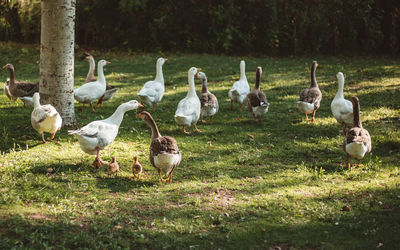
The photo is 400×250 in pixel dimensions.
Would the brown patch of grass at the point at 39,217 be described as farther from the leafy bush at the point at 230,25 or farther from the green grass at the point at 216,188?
the leafy bush at the point at 230,25

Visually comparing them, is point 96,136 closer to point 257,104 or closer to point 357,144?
point 357,144

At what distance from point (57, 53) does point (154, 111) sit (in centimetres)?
347

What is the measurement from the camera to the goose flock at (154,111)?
706cm

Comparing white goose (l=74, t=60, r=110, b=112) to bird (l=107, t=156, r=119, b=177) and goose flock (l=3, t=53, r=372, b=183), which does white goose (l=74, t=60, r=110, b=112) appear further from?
bird (l=107, t=156, r=119, b=177)

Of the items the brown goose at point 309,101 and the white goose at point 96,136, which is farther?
the brown goose at point 309,101

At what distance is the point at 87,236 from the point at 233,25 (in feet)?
62.0

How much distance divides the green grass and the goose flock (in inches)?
12.0

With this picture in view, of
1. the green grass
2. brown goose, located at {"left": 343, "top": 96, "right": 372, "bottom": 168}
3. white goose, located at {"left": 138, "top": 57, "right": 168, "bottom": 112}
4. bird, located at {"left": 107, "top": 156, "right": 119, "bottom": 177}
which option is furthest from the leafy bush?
bird, located at {"left": 107, "top": 156, "right": 119, "bottom": 177}

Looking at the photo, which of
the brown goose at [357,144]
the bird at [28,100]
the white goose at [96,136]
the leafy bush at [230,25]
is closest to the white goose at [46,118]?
the white goose at [96,136]

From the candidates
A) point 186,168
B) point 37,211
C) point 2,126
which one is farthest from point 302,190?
point 2,126

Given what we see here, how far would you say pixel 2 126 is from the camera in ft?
31.2

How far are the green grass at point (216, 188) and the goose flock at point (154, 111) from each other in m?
0.30

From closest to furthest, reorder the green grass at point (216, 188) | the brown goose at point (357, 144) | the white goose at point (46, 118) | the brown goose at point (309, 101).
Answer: the green grass at point (216, 188) → the brown goose at point (357, 144) → the white goose at point (46, 118) → the brown goose at point (309, 101)

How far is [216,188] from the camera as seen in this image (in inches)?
269
